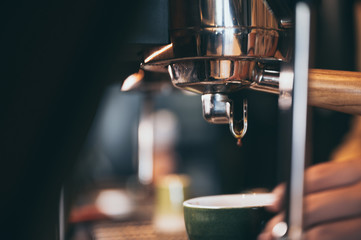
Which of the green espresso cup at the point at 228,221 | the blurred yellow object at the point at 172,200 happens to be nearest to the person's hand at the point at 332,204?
the green espresso cup at the point at 228,221

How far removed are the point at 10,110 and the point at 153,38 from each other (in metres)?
0.16

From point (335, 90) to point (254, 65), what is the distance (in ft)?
0.24

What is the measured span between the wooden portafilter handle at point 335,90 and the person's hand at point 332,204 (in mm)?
81

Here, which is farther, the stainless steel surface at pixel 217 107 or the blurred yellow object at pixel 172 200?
the blurred yellow object at pixel 172 200

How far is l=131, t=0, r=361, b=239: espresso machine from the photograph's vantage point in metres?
0.32

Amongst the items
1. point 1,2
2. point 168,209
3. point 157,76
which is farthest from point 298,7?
point 168,209

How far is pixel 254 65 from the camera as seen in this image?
0.43m

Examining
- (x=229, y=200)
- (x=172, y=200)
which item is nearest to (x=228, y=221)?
(x=229, y=200)

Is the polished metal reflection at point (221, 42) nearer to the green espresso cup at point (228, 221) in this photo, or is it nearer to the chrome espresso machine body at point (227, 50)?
the chrome espresso machine body at point (227, 50)

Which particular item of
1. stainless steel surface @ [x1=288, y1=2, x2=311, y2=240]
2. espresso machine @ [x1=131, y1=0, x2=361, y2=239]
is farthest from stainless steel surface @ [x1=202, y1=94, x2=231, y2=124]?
stainless steel surface @ [x1=288, y1=2, x2=311, y2=240]

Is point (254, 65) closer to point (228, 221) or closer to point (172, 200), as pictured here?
point (228, 221)

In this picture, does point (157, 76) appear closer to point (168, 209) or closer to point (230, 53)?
point (230, 53)

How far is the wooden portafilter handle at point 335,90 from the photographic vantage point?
1.37 ft

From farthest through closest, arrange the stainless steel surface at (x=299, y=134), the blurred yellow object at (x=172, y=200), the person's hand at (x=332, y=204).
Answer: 1. the blurred yellow object at (x=172, y=200)
2. the person's hand at (x=332, y=204)
3. the stainless steel surface at (x=299, y=134)
